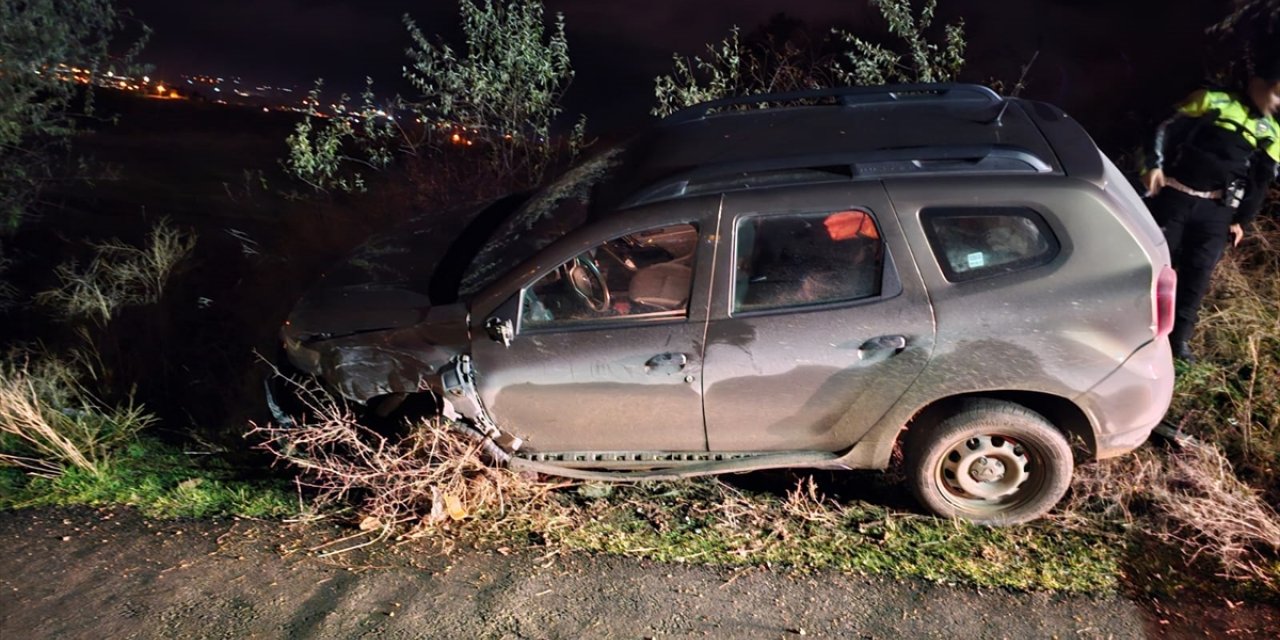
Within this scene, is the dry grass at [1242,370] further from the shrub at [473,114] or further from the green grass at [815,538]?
the shrub at [473,114]

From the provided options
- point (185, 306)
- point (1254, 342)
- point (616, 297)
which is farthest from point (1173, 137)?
point (185, 306)

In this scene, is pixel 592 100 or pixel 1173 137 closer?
pixel 1173 137

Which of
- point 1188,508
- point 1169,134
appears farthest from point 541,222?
point 1169,134

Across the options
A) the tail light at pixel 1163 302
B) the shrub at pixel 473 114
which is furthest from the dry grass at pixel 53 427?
the tail light at pixel 1163 302

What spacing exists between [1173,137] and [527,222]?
11.5 feet

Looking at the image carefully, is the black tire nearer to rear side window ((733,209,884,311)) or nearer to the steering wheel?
rear side window ((733,209,884,311))

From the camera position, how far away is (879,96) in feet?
16.1

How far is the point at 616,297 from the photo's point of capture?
14.0 feet

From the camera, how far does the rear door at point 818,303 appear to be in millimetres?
4004

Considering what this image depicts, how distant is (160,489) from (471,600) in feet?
6.78

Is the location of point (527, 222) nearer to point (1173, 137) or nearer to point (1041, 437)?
point (1041, 437)

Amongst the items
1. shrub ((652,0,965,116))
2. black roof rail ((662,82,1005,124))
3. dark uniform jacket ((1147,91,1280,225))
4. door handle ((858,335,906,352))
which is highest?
shrub ((652,0,965,116))

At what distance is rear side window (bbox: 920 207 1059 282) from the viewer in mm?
3953

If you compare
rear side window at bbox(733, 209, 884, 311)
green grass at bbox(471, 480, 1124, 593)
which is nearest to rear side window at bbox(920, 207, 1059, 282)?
rear side window at bbox(733, 209, 884, 311)
